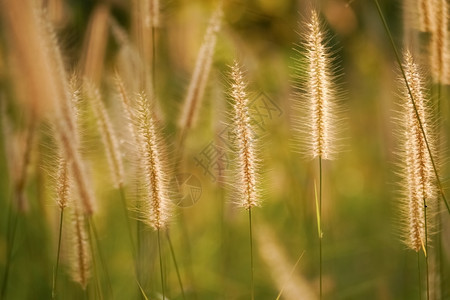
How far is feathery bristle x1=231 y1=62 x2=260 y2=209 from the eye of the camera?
1.48 meters

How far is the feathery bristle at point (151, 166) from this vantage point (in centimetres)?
146

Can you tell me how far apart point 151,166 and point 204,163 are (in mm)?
907

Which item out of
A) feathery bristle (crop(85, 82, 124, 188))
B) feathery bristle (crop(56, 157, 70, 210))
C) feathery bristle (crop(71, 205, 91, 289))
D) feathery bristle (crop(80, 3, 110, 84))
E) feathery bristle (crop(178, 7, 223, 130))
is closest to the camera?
feathery bristle (crop(56, 157, 70, 210))

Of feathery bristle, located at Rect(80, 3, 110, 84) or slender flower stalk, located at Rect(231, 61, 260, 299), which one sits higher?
feathery bristle, located at Rect(80, 3, 110, 84)

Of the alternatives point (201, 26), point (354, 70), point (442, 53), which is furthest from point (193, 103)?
point (201, 26)

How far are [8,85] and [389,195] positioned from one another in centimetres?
186

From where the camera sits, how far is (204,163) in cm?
237

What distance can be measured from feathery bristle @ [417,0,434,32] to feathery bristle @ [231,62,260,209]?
662mm

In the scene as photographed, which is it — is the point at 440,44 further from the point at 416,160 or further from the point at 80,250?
the point at 80,250

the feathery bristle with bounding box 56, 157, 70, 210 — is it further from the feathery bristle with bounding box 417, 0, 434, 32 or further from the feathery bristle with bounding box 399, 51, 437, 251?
the feathery bristle with bounding box 417, 0, 434, 32

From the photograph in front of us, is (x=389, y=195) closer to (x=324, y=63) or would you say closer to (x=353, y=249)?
(x=353, y=249)

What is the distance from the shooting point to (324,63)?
1545mm

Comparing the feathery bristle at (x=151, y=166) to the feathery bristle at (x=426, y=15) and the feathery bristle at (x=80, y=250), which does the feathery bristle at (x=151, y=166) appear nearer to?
the feathery bristle at (x=80, y=250)

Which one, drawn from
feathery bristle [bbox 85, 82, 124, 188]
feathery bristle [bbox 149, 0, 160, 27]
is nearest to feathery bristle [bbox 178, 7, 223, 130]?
feathery bristle [bbox 149, 0, 160, 27]
